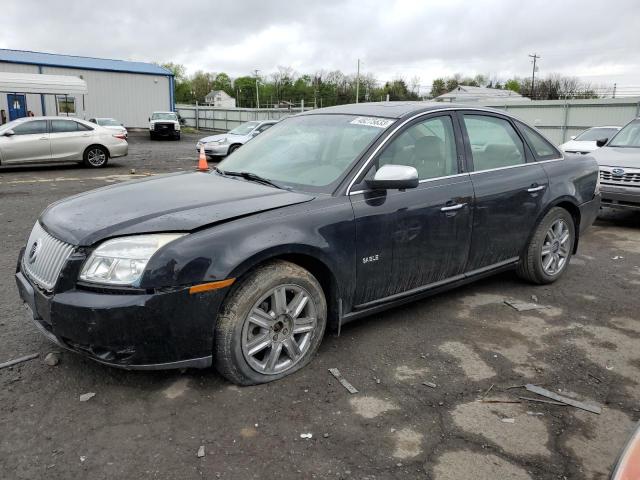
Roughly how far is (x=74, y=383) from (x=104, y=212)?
1.02 meters

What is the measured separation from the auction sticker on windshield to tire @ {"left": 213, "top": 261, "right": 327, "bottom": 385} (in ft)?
4.15

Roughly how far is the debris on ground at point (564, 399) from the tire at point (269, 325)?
1.34 meters

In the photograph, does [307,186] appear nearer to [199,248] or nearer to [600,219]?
[199,248]

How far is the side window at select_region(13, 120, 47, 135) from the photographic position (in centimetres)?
1427

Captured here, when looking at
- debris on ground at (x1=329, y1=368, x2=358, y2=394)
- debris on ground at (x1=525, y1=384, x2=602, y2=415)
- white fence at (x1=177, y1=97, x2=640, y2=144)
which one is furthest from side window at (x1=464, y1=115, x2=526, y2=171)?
white fence at (x1=177, y1=97, x2=640, y2=144)

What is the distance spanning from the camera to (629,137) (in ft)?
29.9

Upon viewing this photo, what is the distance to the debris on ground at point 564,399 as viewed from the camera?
303 cm

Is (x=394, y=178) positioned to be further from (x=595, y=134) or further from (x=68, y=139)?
(x=68, y=139)

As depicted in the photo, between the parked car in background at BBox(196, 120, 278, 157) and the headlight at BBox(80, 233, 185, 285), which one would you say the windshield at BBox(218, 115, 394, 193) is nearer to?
the headlight at BBox(80, 233, 185, 285)

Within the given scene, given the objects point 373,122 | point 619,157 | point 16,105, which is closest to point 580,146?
point 619,157

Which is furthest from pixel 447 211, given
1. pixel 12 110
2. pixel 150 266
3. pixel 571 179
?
pixel 12 110

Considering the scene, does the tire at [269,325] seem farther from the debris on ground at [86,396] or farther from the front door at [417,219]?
the debris on ground at [86,396]

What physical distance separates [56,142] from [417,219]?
13.8 metres

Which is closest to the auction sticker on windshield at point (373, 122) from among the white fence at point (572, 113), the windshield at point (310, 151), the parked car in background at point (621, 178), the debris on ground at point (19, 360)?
the windshield at point (310, 151)
